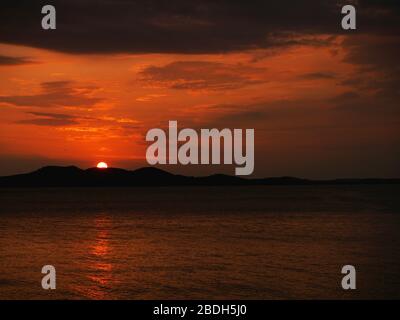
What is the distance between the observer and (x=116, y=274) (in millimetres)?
32000

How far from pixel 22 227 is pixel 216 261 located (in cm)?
3827

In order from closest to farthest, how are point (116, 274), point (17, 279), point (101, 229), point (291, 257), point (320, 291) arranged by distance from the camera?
point (320, 291) < point (17, 279) < point (116, 274) < point (291, 257) < point (101, 229)

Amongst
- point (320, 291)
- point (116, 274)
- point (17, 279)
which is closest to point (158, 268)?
point (116, 274)

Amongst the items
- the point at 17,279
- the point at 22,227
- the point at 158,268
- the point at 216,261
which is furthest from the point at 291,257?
the point at 22,227

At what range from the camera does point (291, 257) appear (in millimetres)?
37188

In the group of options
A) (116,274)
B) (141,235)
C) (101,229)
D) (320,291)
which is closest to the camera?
(320,291)

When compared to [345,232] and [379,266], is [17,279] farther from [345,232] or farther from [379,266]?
[345,232]

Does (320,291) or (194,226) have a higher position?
(194,226)

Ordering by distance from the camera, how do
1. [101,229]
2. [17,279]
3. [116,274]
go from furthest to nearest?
[101,229]
[116,274]
[17,279]
